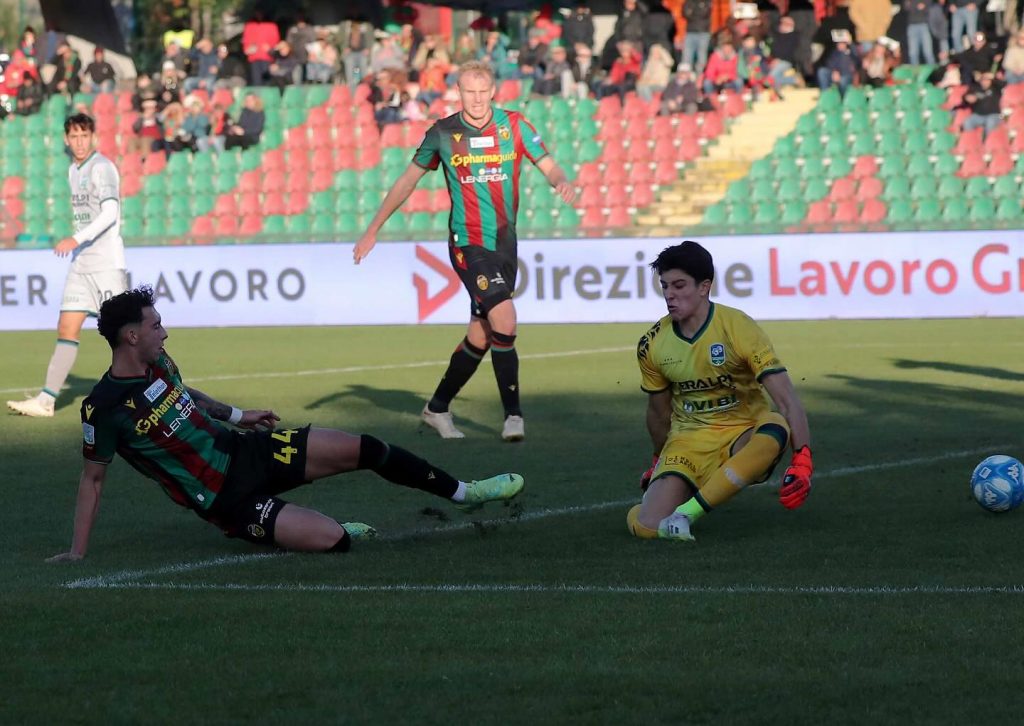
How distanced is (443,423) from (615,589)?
499 cm

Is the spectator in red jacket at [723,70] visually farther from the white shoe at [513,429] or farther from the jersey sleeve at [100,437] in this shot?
the jersey sleeve at [100,437]

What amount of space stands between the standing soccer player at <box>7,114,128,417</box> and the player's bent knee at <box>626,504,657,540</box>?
19.6 ft

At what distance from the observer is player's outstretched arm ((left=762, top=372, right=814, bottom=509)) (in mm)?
6676

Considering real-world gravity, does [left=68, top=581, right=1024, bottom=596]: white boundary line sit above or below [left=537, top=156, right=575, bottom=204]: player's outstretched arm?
below

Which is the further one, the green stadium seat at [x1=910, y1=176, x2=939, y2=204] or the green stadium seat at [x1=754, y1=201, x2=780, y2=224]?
the green stadium seat at [x1=754, y1=201, x2=780, y2=224]

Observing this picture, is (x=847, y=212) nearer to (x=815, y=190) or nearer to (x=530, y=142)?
(x=815, y=190)

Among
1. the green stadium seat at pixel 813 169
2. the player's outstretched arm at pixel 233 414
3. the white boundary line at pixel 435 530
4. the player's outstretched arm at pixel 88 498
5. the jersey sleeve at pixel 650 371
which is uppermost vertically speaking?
the green stadium seat at pixel 813 169

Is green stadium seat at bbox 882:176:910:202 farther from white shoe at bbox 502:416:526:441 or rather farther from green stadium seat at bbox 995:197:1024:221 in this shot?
white shoe at bbox 502:416:526:441

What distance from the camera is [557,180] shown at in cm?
1060

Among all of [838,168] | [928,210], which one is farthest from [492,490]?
[838,168]

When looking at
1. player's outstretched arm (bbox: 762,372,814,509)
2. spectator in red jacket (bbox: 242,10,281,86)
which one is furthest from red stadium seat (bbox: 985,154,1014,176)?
player's outstretched arm (bbox: 762,372,814,509)

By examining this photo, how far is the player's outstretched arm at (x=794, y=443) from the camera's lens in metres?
6.68

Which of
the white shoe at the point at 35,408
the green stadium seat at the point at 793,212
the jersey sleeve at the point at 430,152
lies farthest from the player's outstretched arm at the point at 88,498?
the green stadium seat at the point at 793,212

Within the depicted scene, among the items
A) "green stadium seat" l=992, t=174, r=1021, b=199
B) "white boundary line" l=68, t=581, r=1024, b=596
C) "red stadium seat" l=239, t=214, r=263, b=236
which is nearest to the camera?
"white boundary line" l=68, t=581, r=1024, b=596
